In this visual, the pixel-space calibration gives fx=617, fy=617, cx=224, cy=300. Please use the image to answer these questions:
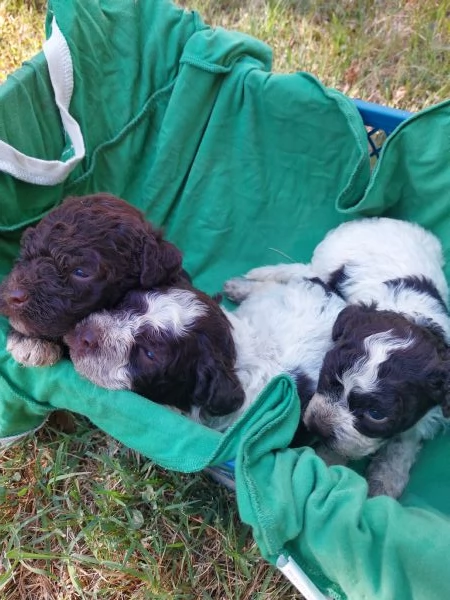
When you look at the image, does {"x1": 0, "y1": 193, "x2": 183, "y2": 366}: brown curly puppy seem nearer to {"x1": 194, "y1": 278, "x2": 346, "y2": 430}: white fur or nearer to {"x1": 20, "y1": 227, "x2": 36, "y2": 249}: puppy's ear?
{"x1": 20, "y1": 227, "x2": 36, "y2": 249}: puppy's ear

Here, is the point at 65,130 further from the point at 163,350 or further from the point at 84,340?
the point at 163,350

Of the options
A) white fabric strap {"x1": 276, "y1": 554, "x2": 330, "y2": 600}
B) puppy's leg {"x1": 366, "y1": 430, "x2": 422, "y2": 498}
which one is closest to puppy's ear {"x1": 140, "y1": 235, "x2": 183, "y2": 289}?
white fabric strap {"x1": 276, "y1": 554, "x2": 330, "y2": 600}

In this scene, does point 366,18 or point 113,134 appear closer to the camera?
point 113,134

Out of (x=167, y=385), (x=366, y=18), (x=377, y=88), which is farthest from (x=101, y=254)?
(x=366, y=18)

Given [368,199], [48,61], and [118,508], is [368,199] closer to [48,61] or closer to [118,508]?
[48,61]

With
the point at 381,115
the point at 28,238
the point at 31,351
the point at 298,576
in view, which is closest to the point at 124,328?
the point at 31,351

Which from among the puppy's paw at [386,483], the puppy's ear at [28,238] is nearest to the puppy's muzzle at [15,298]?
the puppy's ear at [28,238]
